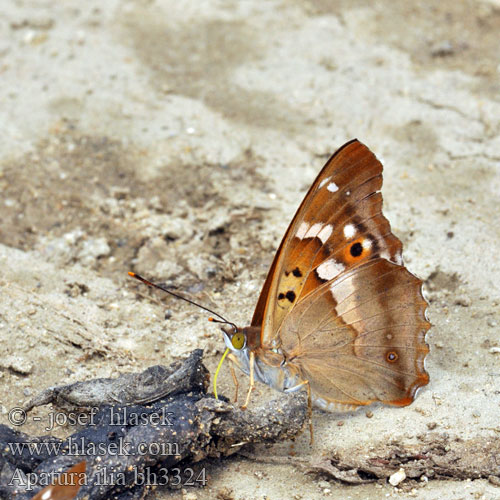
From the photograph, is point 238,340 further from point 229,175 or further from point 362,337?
point 229,175

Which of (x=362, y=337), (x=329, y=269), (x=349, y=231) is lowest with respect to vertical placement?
(x=362, y=337)

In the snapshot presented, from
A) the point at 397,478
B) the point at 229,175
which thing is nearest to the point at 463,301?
the point at 397,478

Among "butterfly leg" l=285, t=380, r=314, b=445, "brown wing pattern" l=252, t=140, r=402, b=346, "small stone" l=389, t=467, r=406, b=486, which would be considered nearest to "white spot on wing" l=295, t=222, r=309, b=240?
"brown wing pattern" l=252, t=140, r=402, b=346

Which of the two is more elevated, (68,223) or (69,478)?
(69,478)

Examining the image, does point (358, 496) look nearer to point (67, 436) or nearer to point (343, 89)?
point (67, 436)

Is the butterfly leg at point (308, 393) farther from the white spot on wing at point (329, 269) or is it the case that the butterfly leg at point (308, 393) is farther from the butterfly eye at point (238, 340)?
the white spot on wing at point (329, 269)

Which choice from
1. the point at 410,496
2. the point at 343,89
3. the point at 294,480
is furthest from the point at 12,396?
the point at 343,89
